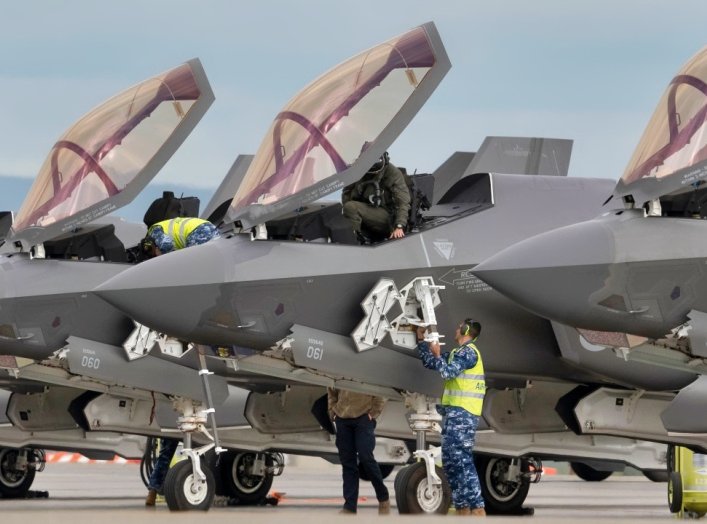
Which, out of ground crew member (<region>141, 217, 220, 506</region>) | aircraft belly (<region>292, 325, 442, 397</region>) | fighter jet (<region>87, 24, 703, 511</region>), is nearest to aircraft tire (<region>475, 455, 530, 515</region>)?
fighter jet (<region>87, 24, 703, 511</region>)

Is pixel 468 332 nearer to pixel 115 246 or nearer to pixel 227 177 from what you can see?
pixel 115 246

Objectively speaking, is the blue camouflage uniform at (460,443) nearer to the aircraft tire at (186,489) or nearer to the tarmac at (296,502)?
the tarmac at (296,502)

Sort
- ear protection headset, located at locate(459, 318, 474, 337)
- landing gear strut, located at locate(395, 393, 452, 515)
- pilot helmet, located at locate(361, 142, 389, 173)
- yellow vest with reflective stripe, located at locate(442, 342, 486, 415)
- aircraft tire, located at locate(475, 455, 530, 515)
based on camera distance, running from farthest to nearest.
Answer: aircraft tire, located at locate(475, 455, 530, 515), pilot helmet, located at locate(361, 142, 389, 173), landing gear strut, located at locate(395, 393, 452, 515), ear protection headset, located at locate(459, 318, 474, 337), yellow vest with reflective stripe, located at locate(442, 342, 486, 415)

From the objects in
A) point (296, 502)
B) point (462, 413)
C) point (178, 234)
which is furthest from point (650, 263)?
point (296, 502)

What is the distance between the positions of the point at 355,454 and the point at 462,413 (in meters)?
1.22

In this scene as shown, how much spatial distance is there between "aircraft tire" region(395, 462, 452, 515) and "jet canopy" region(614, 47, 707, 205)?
9.42 feet

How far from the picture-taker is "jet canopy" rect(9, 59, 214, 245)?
1605cm

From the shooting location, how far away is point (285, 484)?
77.5ft

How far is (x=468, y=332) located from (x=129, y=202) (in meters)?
4.27

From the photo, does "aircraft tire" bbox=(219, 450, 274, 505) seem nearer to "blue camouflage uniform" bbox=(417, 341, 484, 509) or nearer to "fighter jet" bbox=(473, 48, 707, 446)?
"blue camouflage uniform" bbox=(417, 341, 484, 509)

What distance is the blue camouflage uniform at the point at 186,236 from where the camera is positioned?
1544cm

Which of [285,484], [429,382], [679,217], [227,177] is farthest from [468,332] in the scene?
[285,484]

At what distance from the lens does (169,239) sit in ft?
51.6

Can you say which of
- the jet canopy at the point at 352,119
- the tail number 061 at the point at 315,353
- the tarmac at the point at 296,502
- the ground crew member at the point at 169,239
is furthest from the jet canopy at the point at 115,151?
the tail number 061 at the point at 315,353
